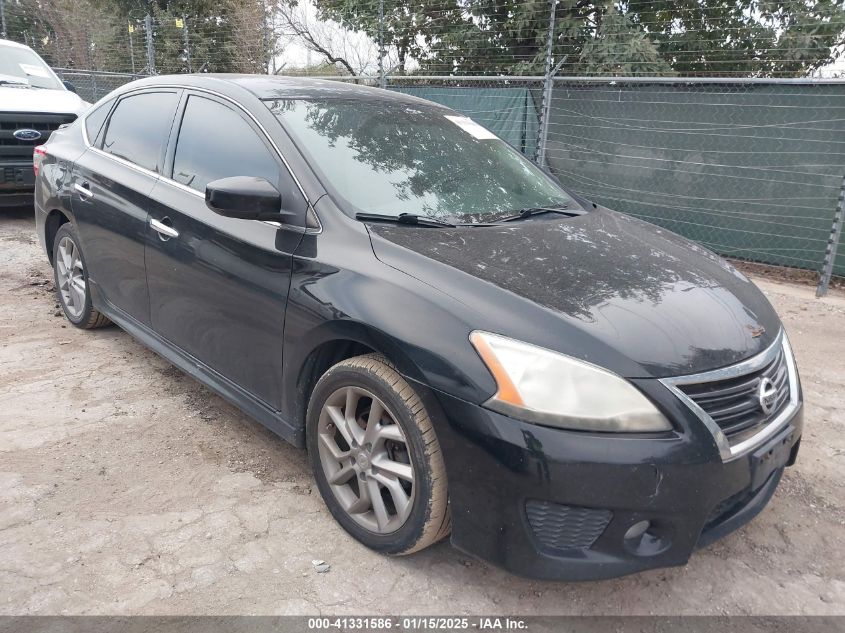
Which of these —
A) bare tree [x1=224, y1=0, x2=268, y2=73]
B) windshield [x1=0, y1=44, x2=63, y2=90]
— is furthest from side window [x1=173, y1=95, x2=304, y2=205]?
bare tree [x1=224, y1=0, x2=268, y2=73]

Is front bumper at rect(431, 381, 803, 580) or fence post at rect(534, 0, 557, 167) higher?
fence post at rect(534, 0, 557, 167)

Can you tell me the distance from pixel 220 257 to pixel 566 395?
168 cm

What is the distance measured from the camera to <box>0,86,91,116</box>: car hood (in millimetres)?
7520

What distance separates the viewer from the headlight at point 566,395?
199cm

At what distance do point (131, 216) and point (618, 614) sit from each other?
115 inches

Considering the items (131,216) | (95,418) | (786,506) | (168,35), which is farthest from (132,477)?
(168,35)

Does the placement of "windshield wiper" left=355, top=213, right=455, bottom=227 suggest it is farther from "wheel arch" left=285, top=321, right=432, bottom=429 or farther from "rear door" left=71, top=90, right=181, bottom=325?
"rear door" left=71, top=90, right=181, bottom=325

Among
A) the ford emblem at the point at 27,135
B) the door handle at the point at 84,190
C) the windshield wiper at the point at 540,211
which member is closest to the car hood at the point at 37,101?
the ford emblem at the point at 27,135

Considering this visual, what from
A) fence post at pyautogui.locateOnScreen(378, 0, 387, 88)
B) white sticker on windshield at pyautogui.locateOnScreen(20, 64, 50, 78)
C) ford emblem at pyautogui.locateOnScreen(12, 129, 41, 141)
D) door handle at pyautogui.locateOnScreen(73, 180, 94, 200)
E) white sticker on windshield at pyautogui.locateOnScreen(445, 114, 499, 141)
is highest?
fence post at pyautogui.locateOnScreen(378, 0, 387, 88)

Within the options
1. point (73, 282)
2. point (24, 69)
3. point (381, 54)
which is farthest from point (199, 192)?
point (381, 54)

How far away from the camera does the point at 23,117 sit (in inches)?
294

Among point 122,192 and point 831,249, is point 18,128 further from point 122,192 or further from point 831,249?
point 831,249

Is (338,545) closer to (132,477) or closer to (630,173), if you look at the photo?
(132,477)

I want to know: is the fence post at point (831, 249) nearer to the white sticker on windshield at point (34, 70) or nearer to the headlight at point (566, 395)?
the headlight at point (566, 395)
